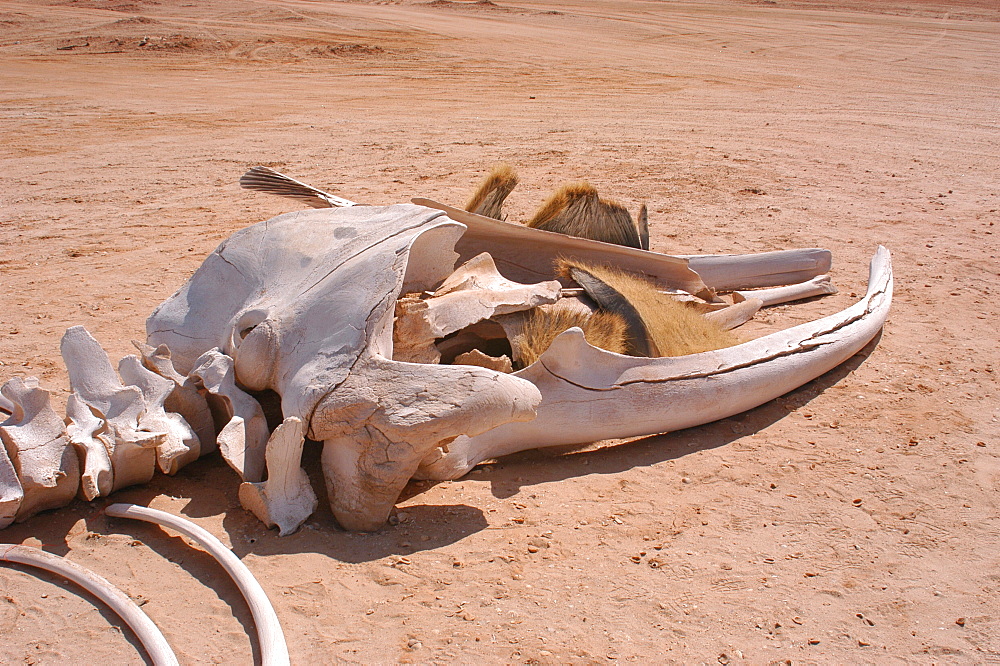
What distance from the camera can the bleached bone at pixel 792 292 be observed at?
505cm

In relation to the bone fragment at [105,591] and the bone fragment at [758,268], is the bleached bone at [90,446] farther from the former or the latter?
the bone fragment at [758,268]

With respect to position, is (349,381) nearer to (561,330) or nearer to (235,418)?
(235,418)

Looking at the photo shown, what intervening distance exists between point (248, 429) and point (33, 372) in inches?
70.1

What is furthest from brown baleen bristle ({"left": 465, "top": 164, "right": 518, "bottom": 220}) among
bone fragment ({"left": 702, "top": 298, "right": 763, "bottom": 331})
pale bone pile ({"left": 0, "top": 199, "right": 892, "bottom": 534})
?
bone fragment ({"left": 702, "top": 298, "right": 763, "bottom": 331})

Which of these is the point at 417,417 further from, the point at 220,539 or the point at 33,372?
the point at 33,372

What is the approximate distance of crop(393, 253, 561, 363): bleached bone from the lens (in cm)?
330

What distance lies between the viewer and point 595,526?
3.05 metres

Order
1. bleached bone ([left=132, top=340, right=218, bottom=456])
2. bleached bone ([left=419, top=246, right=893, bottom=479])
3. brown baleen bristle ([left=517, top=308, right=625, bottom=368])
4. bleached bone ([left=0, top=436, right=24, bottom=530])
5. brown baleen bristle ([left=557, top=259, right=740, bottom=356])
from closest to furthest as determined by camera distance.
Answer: bleached bone ([left=0, top=436, right=24, bottom=530]) → bleached bone ([left=132, top=340, right=218, bottom=456]) → bleached bone ([left=419, top=246, right=893, bottom=479]) → brown baleen bristle ([left=517, top=308, right=625, bottom=368]) → brown baleen bristle ([left=557, top=259, right=740, bottom=356])

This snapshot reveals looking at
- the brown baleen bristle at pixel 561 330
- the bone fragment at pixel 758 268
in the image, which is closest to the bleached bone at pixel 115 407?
the brown baleen bristle at pixel 561 330

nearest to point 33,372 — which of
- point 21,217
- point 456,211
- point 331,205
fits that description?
point 331,205

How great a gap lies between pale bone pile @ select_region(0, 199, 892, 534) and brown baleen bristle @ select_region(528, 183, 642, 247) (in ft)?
0.94

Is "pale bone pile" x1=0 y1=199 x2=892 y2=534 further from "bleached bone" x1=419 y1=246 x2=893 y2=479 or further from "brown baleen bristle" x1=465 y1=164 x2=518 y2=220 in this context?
"brown baleen bristle" x1=465 y1=164 x2=518 y2=220

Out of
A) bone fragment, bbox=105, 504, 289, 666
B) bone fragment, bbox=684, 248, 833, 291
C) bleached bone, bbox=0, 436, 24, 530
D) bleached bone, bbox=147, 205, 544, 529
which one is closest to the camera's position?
bone fragment, bbox=105, 504, 289, 666

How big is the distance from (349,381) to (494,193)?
1.97 metres
